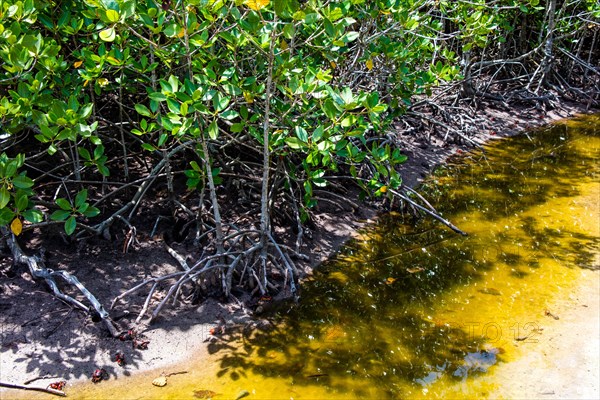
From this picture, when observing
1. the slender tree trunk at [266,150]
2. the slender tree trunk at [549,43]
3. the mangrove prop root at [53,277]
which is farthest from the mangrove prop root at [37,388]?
Result: the slender tree trunk at [549,43]

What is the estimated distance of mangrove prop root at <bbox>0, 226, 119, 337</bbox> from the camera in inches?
120

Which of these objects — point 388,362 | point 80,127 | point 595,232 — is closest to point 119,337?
point 80,127

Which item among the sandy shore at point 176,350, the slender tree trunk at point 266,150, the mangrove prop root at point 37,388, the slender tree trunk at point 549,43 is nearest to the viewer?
the mangrove prop root at point 37,388

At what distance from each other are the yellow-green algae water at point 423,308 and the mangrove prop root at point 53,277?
398 millimetres

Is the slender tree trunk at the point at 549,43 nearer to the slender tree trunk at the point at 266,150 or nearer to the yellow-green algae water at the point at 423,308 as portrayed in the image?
the yellow-green algae water at the point at 423,308

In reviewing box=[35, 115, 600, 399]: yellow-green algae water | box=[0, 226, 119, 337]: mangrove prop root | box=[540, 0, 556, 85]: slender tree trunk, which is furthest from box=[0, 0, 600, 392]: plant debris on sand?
box=[540, 0, 556, 85]: slender tree trunk

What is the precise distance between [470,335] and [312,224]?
1515 millimetres

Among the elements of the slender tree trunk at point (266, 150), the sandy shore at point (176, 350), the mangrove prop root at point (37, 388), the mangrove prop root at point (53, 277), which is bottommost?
the mangrove prop root at point (37, 388)

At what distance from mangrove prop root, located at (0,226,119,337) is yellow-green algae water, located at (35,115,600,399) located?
0.40m

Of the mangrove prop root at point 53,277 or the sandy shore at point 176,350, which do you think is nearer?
the sandy shore at point 176,350

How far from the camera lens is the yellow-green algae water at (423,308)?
113 inches

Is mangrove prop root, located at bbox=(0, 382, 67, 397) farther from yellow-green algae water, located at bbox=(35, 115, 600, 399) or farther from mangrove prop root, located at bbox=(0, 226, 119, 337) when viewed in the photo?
mangrove prop root, located at bbox=(0, 226, 119, 337)

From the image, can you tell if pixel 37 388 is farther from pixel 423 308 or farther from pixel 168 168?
pixel 423 308

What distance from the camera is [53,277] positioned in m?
3.23
